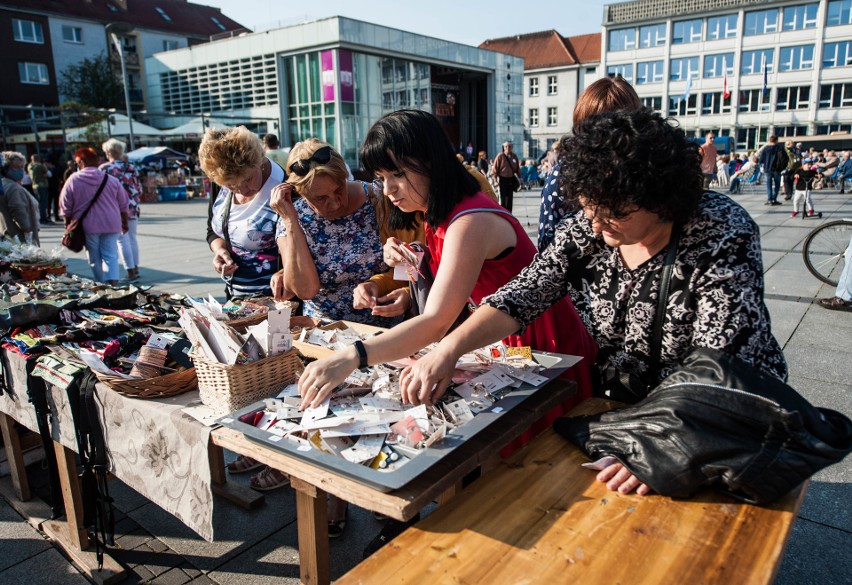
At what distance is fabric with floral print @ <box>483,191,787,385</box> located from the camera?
4.26 ft

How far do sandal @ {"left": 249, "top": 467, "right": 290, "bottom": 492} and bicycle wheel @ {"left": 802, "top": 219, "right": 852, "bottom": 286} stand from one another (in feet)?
20.2

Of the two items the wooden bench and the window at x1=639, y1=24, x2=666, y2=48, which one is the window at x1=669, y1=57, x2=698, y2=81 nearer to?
the window at x1=639, y1=24, x2=666, y2=48

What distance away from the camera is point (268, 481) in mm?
2820

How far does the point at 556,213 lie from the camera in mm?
2430

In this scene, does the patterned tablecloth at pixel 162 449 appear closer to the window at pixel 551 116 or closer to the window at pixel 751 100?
the window at pixel 751 100

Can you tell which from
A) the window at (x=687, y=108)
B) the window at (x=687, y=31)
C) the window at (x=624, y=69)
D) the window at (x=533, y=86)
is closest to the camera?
the window at (x=687, y=31)

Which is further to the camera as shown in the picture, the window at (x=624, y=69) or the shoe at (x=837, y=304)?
the window at (x=624, y=69)

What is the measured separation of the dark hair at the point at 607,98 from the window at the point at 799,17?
48070 mm

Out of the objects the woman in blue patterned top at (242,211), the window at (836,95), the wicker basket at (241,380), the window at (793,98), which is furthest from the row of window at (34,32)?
the window at (836,95)

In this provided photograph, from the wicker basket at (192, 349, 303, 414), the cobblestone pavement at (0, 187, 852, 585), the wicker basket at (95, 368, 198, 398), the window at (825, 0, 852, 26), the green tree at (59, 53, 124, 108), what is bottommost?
the cobblestone pavement at (0, 187, 852, 585)

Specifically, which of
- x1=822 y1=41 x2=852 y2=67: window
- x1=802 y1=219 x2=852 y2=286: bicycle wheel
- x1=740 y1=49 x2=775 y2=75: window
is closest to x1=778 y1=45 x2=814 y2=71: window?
x1=740 y1=49 x2=775 y2=75: window

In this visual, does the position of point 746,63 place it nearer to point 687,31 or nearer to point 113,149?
point 687,31

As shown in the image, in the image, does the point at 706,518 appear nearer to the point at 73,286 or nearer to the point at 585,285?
the point at 585,285

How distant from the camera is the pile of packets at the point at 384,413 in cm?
128
